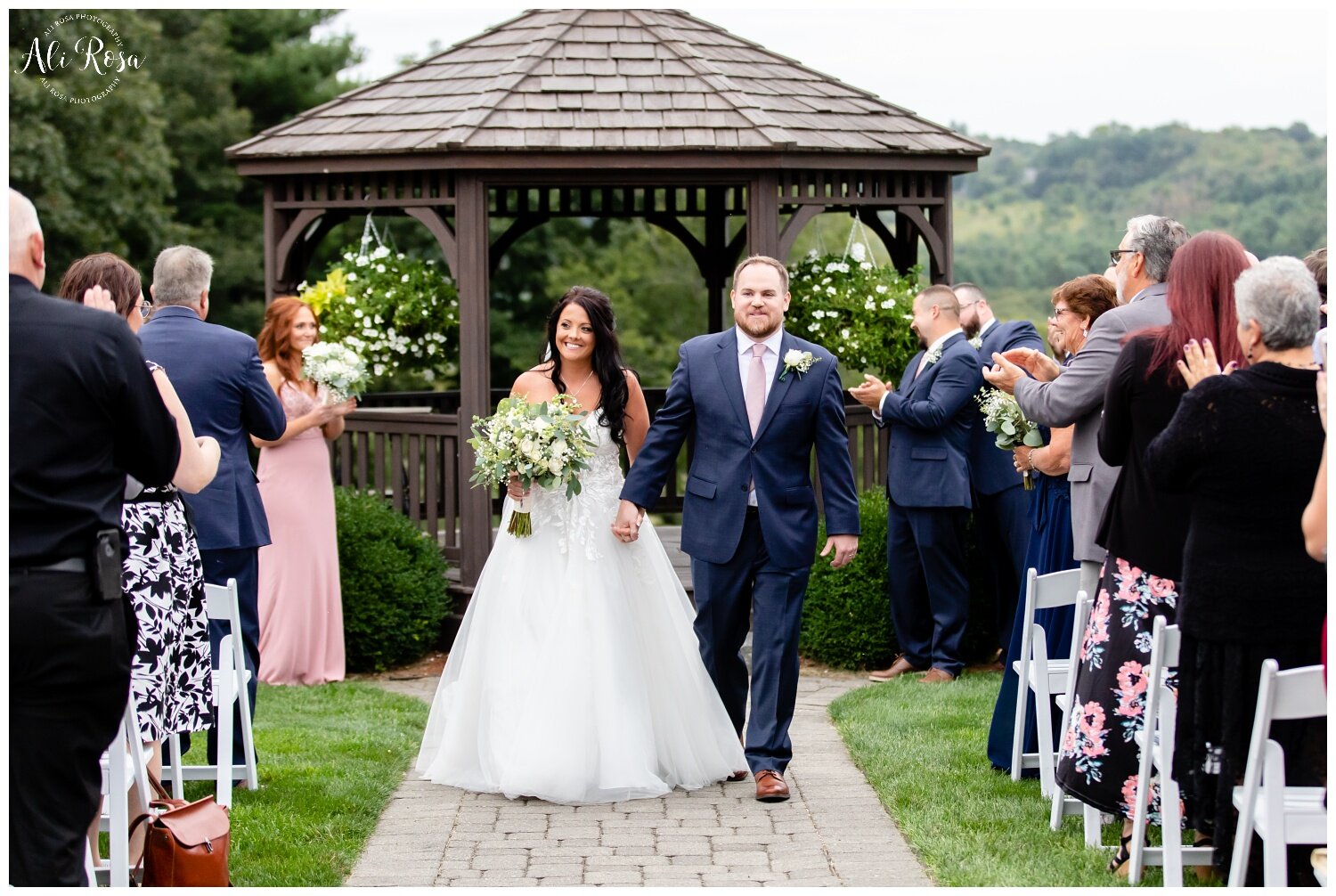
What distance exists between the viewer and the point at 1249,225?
38156mm

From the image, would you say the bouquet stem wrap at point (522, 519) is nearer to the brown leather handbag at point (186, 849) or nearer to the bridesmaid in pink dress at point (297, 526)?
the brown leather handbag at point (186, 849)

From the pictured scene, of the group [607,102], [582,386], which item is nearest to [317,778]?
[582,386]

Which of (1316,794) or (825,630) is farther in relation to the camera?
(825,630)

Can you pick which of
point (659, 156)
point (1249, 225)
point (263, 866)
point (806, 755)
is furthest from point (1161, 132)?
point (263, 866)

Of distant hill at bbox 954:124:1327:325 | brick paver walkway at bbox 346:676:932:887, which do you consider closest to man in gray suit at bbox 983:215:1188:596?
brick paver walkway at bbox 346:676:932:887

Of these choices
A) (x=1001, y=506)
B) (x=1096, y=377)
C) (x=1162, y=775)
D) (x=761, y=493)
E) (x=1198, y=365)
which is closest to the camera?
(x=1198, y=365)

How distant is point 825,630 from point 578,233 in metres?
24.2

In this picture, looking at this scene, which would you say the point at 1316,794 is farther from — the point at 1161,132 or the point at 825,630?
the point at 1161,132

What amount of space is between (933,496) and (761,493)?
2.70 metres

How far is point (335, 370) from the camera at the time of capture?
873 centimetres

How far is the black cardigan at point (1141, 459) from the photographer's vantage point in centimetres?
502

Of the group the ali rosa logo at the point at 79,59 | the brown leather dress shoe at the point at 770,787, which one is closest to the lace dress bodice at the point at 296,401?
the brown leather dress shoe at the point at 770,787

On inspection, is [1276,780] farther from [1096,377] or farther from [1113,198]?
[1113,198]

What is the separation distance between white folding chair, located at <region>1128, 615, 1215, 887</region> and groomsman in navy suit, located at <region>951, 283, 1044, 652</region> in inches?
156
